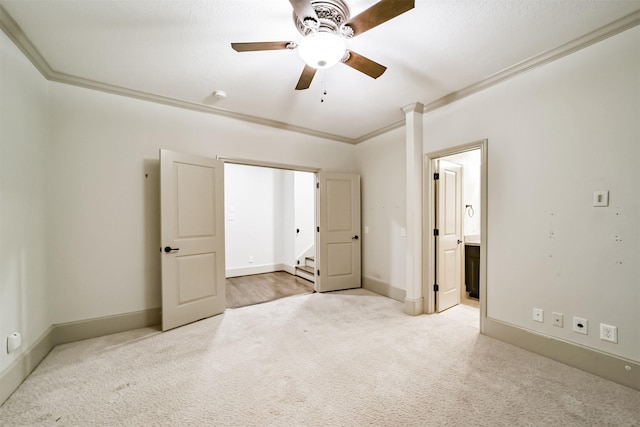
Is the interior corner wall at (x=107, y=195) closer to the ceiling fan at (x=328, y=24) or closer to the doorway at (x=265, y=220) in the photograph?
the ceiling fan at (x=328, y=24)

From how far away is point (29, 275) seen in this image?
7.16 feet

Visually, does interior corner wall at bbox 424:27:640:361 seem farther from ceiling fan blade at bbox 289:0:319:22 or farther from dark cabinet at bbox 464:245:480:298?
ceiling fan blade at bbox 289:0:319:22

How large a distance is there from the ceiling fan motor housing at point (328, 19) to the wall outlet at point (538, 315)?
110 inches

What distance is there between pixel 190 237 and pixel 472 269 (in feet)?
13.2

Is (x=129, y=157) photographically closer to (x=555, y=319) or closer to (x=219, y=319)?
(x=219, y=319)

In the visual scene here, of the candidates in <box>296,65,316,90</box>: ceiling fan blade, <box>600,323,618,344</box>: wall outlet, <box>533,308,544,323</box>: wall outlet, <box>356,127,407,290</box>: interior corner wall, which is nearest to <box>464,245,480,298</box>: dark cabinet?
<box>356,127,407,290</box>: interior corner wall

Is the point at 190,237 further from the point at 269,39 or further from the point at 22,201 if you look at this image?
the point at 269,39

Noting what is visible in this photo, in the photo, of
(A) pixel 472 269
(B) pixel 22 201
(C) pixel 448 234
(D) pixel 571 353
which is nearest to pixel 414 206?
(C) pixel 448 234

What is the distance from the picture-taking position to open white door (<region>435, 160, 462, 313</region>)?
3.39 metres

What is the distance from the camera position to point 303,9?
1.46m

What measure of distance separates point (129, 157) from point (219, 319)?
7.05 feet

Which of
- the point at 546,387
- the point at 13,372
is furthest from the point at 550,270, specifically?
the point at 13,372

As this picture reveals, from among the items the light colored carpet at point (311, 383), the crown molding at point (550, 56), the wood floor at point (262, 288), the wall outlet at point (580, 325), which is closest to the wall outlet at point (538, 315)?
the wall outlet at point (580, 325)

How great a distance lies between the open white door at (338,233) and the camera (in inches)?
170
